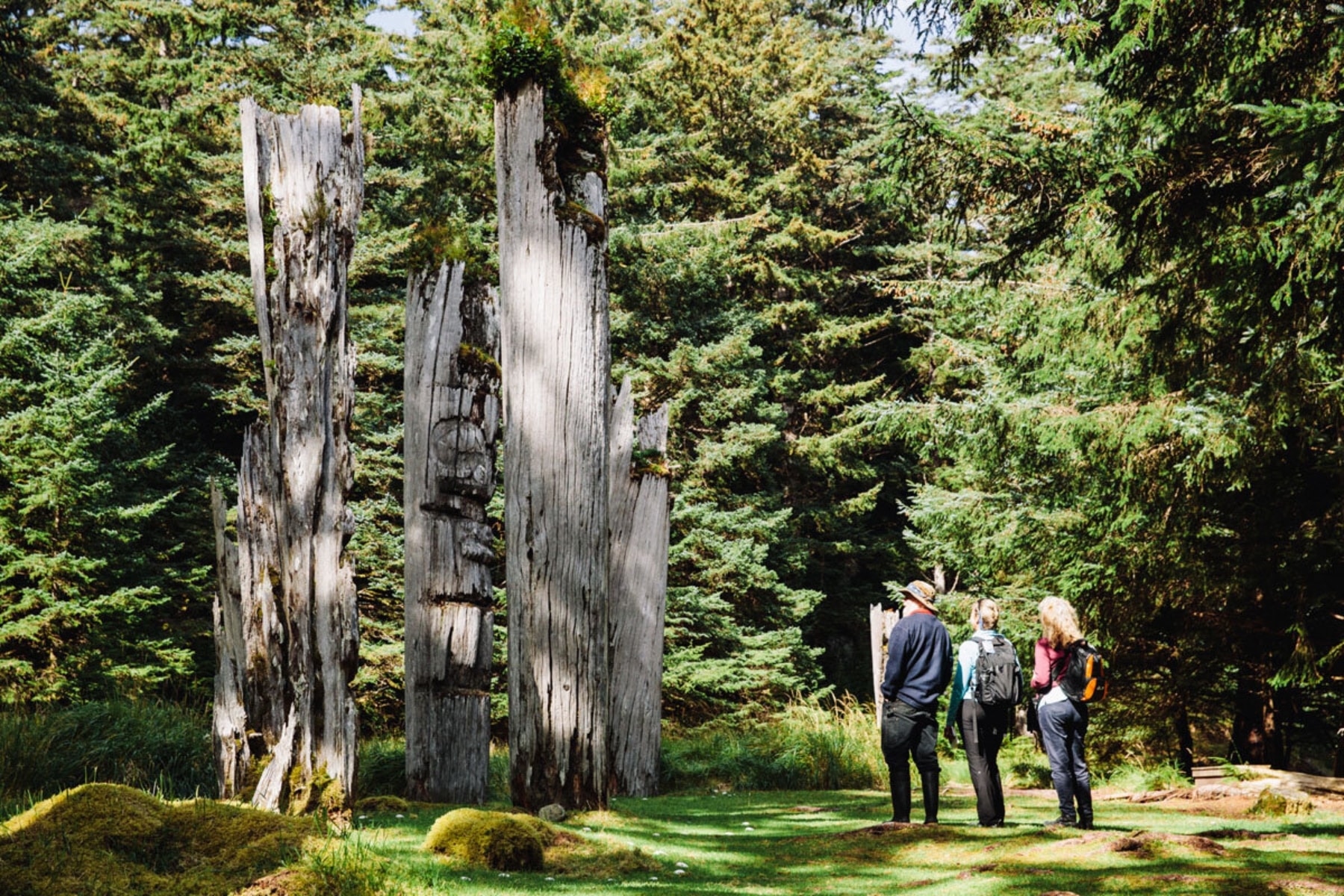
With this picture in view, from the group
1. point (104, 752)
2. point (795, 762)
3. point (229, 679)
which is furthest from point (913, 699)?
point (104, 752)

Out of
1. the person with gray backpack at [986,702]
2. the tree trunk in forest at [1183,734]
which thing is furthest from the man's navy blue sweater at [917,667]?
the tree trunk in forest at [1183,734]

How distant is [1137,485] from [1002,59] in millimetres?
21129

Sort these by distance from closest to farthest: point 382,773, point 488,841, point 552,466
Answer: point 488,841, point 552,466, point 382,773

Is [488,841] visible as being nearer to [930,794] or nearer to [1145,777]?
[930,794]

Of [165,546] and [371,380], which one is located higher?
[371,380]

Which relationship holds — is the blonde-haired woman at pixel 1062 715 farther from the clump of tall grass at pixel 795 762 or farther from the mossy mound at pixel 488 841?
the clump of tall grass at pixel 795 762

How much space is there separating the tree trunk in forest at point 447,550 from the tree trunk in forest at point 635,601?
2625 millimetres

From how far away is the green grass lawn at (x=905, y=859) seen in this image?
4.64 meters

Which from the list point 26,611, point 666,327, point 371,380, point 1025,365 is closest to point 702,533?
point 666,327

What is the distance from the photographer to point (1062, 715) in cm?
725

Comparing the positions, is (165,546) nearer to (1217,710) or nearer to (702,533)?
(702,533)

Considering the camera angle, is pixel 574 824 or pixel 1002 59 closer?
pixel 574 824

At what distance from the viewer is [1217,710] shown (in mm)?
14977

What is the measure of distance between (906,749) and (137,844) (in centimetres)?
501
